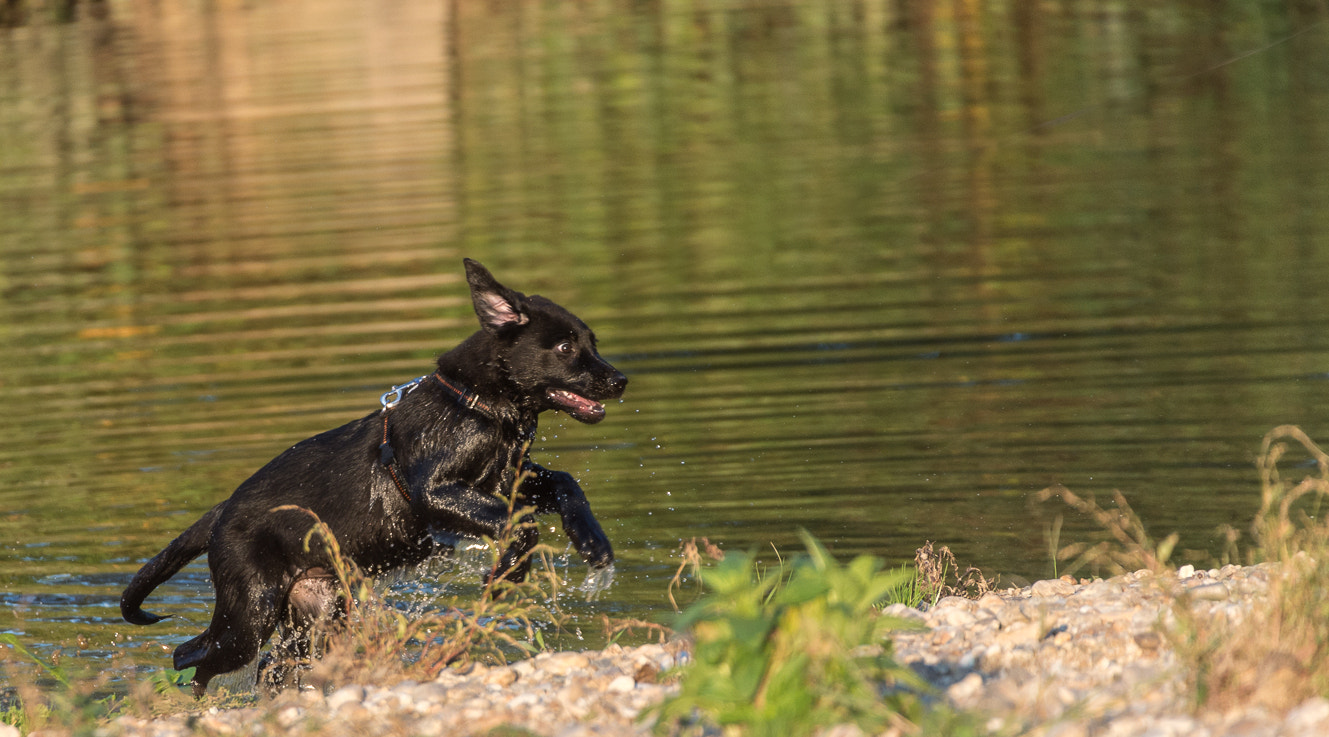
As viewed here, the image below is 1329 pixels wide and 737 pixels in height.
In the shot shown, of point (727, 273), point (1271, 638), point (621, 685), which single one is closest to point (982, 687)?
point (1271, 638)

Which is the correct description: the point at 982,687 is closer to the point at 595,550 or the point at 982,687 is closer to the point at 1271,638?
the point at 1271,638

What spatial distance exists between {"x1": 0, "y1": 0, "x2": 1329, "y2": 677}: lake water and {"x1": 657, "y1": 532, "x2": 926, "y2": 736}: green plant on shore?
2.80 meters

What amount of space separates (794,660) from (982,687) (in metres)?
0.87

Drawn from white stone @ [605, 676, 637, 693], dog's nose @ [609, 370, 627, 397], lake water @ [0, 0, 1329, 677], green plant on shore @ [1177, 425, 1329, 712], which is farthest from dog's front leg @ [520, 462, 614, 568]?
green plant on shore @ [1177, 425, 1329, 712]

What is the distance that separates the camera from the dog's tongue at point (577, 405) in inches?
270

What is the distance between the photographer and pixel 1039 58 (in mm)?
28875

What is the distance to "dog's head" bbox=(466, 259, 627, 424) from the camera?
6816 mm

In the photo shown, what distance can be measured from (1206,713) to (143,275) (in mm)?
16058

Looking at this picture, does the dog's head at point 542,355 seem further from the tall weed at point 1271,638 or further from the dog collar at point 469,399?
the tall weed at point 1271,638

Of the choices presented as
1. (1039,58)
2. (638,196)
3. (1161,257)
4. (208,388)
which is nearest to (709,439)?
(208,388)

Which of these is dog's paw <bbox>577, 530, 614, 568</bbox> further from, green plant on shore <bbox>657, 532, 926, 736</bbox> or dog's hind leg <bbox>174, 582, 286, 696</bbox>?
green plant on shore <bbox>657, 532, 926, 736</bbox>

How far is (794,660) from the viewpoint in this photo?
408 cm

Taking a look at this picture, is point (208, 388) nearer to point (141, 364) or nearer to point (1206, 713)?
point (141, 364)

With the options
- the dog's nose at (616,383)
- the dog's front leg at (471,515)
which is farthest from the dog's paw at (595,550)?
the dog's nose at (616,383)
